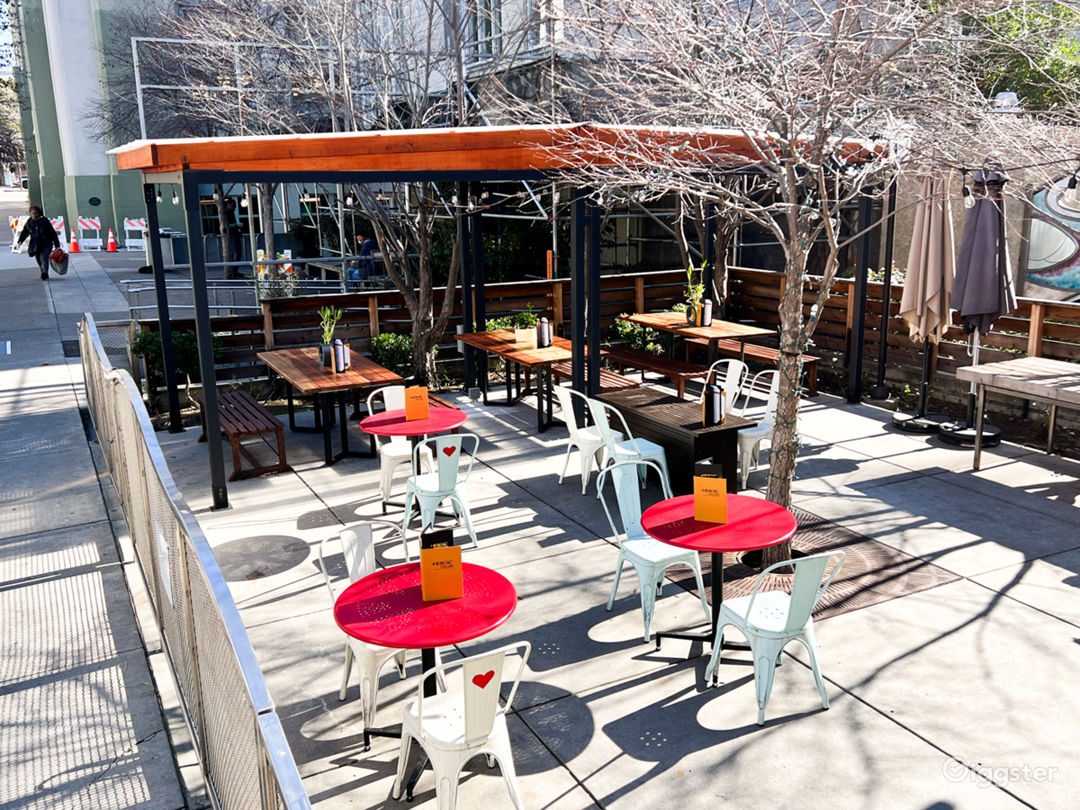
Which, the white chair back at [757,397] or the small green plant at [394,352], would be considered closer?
the white chair back at [757,397]

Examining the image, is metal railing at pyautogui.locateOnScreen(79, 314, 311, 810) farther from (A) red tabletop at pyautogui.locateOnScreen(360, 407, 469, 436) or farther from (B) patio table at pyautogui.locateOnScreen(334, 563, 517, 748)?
(A) red tabletop at pyautogui.locateOnScreen(360, 407, 469, 436)

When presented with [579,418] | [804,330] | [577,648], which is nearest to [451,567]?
[577,648]

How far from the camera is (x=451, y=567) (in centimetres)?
439

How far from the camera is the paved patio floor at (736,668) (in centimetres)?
425

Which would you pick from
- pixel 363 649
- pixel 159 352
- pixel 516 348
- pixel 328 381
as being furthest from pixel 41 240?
pixel 363 649

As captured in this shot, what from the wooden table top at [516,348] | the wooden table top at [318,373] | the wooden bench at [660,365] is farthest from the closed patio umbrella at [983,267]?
the wooden table top at [318,373]

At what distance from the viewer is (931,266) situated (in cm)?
942

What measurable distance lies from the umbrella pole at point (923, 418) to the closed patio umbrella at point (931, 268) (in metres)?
0.01

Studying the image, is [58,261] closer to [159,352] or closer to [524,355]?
[159,352]

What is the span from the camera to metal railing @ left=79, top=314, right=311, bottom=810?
7.67 feet

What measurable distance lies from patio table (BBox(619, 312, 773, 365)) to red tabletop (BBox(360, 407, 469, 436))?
4147 mm

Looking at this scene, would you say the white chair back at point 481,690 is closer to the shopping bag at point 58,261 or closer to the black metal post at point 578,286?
the black metal post at point 578,286

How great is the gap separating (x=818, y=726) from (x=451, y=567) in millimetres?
2022

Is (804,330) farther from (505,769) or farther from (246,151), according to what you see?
(246,151)
